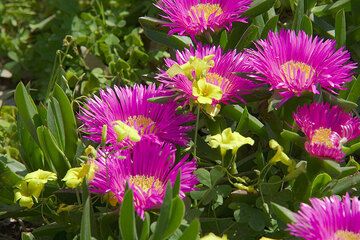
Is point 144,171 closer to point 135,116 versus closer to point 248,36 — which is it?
point 135,116

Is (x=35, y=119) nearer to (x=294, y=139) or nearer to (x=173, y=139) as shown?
(x=173, y=139)

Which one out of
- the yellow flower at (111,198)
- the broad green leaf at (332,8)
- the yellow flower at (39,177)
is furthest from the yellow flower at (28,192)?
the broad green leaf at (332,8)

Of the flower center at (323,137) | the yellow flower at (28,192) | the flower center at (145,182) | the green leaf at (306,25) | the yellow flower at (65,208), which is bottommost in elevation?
the yellow flower at (65,208)

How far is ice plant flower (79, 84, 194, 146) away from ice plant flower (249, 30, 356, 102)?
0.58ft

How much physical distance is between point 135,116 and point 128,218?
343 mm

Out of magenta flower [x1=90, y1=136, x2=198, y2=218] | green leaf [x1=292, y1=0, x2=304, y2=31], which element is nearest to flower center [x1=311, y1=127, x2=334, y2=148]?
magenta flower [x1=90, y1=136, x2=198, y2=218]

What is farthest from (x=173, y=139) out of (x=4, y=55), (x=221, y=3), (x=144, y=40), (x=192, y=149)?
(x=4, y=55)

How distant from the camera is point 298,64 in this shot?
1.38m

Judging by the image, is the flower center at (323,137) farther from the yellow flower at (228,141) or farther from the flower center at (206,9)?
the flower center at (206,9)

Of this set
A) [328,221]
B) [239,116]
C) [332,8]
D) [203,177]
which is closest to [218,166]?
[203,177]

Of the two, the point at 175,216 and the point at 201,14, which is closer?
the point at 175,216

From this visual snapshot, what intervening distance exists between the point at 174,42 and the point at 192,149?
292 millimetres

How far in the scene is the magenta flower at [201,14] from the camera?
1.46m

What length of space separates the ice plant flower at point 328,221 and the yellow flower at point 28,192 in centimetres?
44
